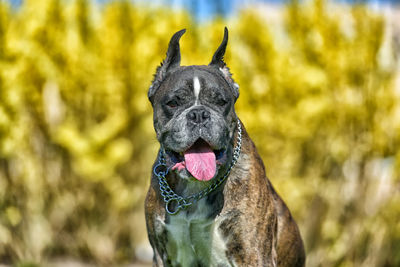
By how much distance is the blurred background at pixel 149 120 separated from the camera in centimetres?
708

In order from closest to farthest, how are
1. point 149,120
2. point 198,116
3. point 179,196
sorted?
point 198,116 < point 179,196 < point 149,120

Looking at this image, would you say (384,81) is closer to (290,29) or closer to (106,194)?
(290,29)

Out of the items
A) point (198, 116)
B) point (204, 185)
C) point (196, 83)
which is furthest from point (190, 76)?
point (204, 185)

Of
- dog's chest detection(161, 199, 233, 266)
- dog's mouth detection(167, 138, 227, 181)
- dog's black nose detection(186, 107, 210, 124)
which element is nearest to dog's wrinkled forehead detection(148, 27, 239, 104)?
dog's black nose detection(186, 107, 210, 124)

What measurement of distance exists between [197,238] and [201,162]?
0.43 meters

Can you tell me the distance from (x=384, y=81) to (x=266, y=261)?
430cm

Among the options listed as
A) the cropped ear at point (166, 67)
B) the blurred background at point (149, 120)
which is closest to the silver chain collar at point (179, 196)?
the cropped ear at point (166, 67)

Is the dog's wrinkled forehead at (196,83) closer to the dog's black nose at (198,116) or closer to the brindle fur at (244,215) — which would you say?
the dog's black nose at (198,116)

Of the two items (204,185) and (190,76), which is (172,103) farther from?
(204,185)

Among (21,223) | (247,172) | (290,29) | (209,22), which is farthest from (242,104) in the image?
(247,172)

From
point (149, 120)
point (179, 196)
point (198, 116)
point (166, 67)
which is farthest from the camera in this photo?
point (149, 120)

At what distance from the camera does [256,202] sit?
3.29m

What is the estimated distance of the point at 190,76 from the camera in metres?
3.21

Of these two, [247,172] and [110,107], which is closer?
[247,172]
